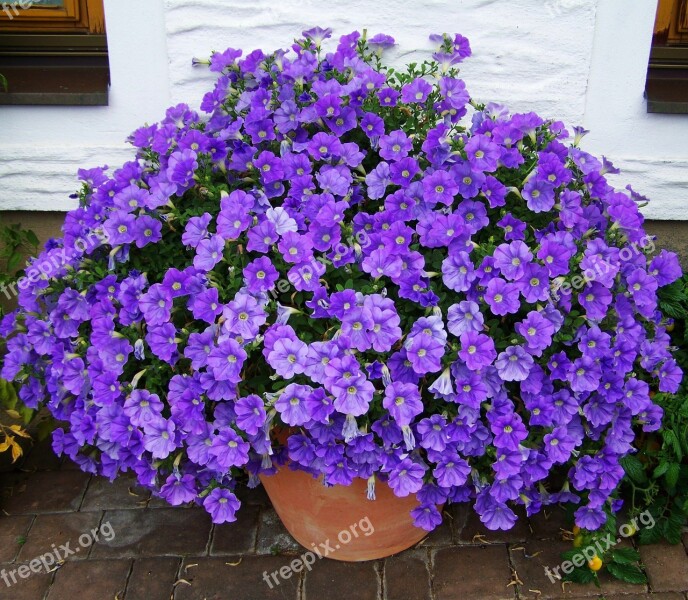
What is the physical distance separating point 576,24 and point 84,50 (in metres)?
2.11

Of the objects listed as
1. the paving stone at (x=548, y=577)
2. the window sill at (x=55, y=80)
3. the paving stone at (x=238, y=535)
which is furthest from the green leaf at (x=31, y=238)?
the paving stone at (x=548, y=577)

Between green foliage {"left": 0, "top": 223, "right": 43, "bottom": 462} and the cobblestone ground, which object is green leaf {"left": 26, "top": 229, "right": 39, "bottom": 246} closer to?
green foliage {"left": 0, "top": 223, "right": 43, "bottom": 462}

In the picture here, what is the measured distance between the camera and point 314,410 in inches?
86.4

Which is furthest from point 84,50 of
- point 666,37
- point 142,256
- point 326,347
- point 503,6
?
point 666,37

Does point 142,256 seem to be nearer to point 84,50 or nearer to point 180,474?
point 180,474

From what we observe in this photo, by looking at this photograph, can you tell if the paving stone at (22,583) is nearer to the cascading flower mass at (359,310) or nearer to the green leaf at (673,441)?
the cascading flower mass at (359,310)

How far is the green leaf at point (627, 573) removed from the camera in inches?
109

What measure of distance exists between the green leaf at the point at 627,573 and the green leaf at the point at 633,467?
32 centimetres

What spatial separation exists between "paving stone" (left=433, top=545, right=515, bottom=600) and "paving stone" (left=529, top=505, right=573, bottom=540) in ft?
0.56

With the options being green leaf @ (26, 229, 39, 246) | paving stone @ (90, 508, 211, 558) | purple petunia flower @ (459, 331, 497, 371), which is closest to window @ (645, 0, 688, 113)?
purple petunia flower @ (459, 331, 497, 371)

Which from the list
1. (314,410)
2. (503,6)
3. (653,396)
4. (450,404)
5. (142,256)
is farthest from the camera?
(503,6)

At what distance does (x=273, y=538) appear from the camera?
304 cm

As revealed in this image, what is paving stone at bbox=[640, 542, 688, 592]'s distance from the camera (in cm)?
279

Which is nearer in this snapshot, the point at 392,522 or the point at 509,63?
the point at 392,522
